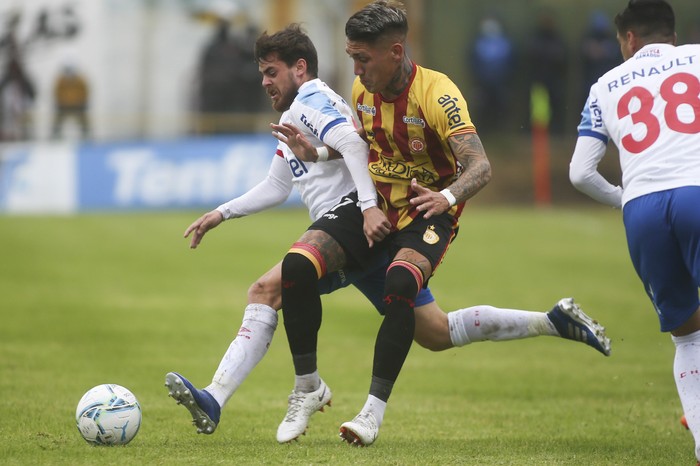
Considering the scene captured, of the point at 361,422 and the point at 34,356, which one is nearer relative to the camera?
the point at 361,422

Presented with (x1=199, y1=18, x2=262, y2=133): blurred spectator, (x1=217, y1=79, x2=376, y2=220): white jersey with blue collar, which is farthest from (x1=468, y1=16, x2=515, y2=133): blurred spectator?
(x1=217, y1=79, x2=376, y2=220): white jersey with blue collar

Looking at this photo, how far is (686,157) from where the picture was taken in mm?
5840

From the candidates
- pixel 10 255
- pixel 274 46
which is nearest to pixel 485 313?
pixel 274 46

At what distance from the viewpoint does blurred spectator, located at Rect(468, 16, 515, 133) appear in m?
27.6

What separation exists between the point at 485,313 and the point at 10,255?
11.9 metres

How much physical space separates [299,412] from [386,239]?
1.14 meters

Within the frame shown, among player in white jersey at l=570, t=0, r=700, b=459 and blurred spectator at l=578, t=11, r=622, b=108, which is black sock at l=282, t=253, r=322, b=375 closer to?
player in white jersey at l=570, t=0, r=700, b=459

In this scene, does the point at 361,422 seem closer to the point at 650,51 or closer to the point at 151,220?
the point at 650,51

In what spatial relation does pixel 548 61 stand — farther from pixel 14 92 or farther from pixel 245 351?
pixel 245 351

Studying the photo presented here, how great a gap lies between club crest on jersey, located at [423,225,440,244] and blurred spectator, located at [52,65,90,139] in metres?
20.3

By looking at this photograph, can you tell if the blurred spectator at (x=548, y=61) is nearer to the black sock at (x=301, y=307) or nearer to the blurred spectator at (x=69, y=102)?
the blurred spectator at (x=69, y=102)

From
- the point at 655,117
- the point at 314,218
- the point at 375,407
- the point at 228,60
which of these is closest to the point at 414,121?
the point at 314,218

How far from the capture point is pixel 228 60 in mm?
25656

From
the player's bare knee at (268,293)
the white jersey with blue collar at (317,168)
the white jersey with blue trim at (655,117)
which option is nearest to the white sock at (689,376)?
the white jersey with blue trim at (655,117)
